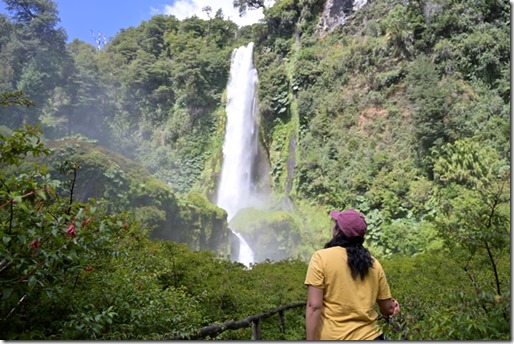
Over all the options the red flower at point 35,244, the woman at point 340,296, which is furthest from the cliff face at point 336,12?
the red flower at point 35,244

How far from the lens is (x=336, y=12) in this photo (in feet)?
55.9

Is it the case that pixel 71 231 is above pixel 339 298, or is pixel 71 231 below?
above

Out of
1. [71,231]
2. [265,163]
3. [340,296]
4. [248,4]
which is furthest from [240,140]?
[340,296]

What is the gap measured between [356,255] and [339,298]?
0.58 feet

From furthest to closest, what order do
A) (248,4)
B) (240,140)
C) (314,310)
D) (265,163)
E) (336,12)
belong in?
1. (248,4)
2. (240,140)
3. (265,163)
4. (336,12)
5. (314,310)

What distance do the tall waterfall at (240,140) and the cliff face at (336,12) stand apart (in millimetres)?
3902

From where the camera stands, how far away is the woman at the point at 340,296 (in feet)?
5.17

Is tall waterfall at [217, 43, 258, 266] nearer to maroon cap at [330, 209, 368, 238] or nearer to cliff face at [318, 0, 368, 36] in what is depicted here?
cliff face at [318, 0, 368, 36]

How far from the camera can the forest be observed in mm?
1785

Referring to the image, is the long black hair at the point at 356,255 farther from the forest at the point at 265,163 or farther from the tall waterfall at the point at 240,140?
the tall waterfall at the point at 240,140

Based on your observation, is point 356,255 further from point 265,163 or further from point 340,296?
point 265,163

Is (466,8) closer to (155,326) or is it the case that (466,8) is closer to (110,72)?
(155,326)

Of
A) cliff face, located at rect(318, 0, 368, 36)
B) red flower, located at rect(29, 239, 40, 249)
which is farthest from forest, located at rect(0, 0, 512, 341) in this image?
cliff face, located at rect(318, 0, 368, 36)

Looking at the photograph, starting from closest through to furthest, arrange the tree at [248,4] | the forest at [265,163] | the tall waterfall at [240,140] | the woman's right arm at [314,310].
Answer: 1. the woman's right arm at [314,310]
2. the forest at [265,163]
3. the tall waterfall at [240,140]
4. the tree at [248,4]
